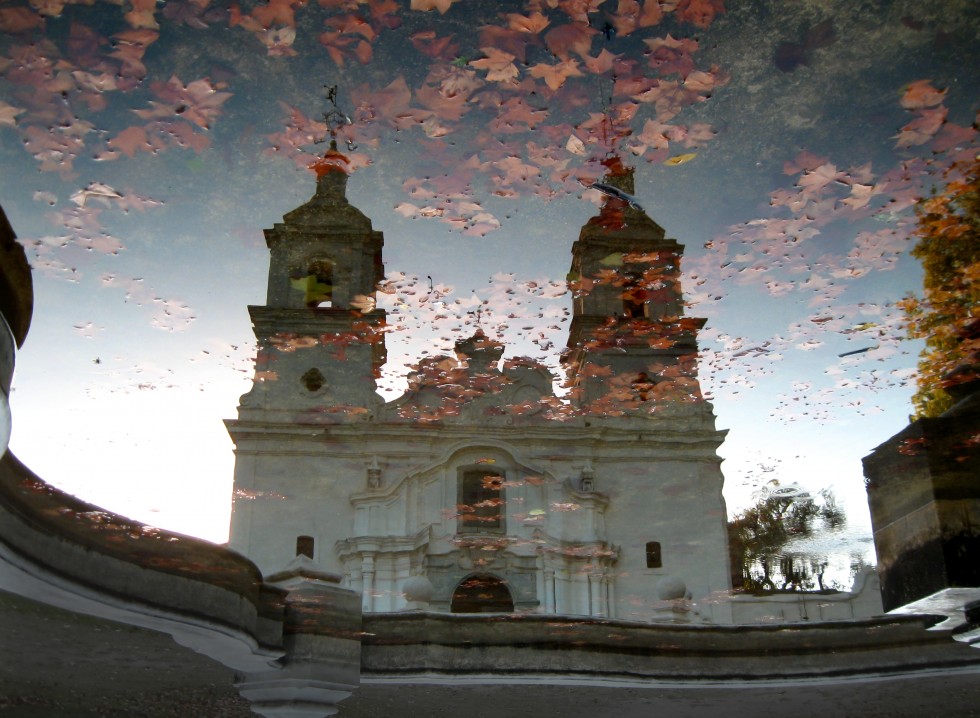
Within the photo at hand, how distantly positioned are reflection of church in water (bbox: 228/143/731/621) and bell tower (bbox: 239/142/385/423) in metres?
0.06

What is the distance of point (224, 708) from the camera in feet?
21.2

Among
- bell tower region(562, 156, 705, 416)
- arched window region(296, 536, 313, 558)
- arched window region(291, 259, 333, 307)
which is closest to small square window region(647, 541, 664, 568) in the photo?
bell tower region(562, 156, 705, 416)

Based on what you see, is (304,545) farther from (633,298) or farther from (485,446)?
(633,298)

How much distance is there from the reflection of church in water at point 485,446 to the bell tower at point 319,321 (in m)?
0.06

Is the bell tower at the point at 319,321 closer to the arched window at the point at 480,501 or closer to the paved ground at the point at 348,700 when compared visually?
the arched window at the point at 480,501

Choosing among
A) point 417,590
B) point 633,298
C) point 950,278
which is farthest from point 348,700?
point 633,298

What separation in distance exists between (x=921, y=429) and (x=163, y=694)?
5.54 m

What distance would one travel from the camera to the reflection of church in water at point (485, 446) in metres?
22.2

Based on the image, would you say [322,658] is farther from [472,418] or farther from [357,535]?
[472,418]

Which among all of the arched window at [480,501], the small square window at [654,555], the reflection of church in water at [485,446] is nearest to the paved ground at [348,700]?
the reflection of church in water at [485,446]

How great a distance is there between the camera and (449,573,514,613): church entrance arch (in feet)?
72.1

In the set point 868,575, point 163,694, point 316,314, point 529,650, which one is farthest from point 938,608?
point 316,314

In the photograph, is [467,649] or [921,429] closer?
[921,429]

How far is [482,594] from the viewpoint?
873 inches
